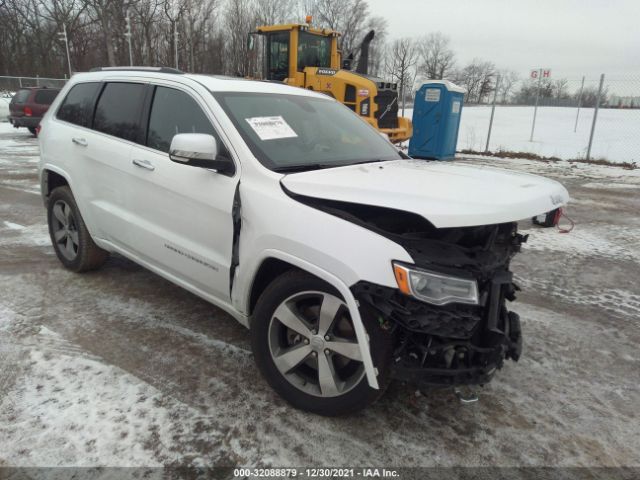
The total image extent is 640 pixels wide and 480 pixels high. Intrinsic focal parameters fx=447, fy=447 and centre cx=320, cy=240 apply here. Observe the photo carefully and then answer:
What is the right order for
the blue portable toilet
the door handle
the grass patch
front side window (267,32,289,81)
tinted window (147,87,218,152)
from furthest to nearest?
the grass patch
the blue portable toilet
front side window (267,32,289,81)
the door handle
tinted window (147,87,218,152)

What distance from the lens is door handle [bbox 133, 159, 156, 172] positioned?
10.6 ft

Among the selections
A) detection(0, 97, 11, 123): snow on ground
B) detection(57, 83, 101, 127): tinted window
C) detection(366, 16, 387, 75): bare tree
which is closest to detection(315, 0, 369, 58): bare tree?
detection(366, 16, 387, 75): bare tree

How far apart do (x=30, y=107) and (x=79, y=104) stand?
14884 millimetres

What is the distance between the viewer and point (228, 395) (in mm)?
2688

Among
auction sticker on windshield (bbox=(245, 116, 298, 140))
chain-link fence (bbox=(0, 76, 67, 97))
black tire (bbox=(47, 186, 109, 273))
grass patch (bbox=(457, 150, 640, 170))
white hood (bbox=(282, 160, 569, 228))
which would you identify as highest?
chain-link fence (bbox=(0, 76, 67, 97))

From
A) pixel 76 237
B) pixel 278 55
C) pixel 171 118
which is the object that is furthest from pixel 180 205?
pixel 278 55

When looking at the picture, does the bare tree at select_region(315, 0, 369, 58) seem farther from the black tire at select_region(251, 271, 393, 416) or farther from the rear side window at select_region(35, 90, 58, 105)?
the black tire at select_region(251, 271, 393, 416)

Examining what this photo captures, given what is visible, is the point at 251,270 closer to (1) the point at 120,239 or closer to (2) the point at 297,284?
(2) the point at 297,284

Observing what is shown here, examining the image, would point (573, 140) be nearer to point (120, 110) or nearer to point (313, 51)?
point (313, 51)

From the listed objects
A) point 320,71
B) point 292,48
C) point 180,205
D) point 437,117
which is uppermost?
point 292,48

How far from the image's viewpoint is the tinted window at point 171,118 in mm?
3059

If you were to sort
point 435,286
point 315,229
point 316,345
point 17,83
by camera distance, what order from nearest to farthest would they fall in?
point 435,286, point 315,229, point 316,345, point 17,83

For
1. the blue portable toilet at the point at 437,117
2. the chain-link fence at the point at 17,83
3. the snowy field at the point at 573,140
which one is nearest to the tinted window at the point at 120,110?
the blue portable toilet at the point at 437,117

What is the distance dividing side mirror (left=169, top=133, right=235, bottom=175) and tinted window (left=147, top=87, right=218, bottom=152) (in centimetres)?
32
